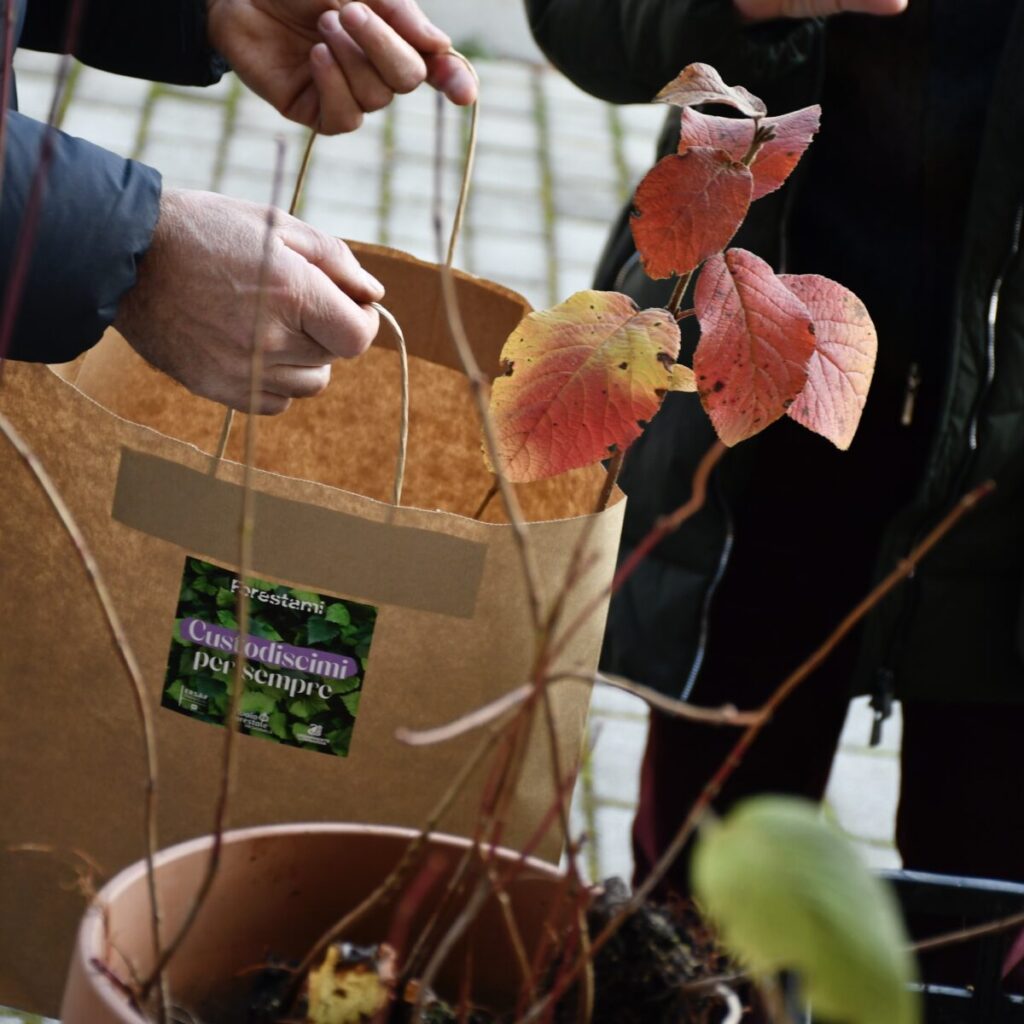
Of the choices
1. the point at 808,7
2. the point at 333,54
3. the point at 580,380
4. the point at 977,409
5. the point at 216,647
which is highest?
the point at 808,7

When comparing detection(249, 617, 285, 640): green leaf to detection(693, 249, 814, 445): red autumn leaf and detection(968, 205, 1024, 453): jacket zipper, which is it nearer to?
detection(693, 249, 814, 445): red autumn leaf

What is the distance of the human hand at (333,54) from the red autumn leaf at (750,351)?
1.14 ft

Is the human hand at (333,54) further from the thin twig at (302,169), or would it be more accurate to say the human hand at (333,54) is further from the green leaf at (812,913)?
the green leaf at (812,913)

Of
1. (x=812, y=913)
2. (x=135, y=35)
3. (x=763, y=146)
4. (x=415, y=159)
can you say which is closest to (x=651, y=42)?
(x=135, y=35)

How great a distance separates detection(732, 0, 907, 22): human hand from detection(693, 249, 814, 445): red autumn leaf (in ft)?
1.49

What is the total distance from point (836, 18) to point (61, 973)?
1064 mm

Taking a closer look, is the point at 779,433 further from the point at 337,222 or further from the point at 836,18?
the point at 337,222

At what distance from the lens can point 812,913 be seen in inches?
13.0

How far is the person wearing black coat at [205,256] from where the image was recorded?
2.72 ft

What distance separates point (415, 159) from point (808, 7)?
3.11 m

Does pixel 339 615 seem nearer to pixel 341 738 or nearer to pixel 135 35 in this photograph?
pixel 341 738

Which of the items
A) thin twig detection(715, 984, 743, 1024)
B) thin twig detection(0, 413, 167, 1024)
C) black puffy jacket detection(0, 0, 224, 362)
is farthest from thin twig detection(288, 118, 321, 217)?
thin twig detection(715, 984, 743, 1024)

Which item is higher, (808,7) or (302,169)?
(808,7)

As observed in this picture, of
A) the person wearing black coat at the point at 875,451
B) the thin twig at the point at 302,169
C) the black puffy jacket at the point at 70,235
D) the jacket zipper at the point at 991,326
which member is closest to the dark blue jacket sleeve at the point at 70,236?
the black puffy jacket at the point at 70,235
